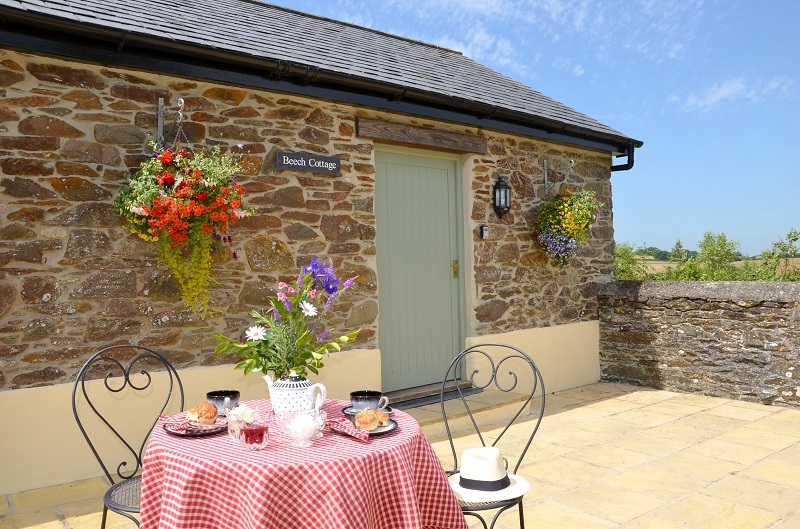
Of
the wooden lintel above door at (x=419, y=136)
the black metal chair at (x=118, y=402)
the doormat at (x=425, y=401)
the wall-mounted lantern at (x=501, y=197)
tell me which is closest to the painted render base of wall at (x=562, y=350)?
the doormat at (x=425, y=401)

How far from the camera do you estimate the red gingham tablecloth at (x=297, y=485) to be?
5.50 feet

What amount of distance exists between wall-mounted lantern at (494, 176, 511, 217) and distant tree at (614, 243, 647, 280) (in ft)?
16.7

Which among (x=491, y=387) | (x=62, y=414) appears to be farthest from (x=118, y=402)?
(x=491, y=387)

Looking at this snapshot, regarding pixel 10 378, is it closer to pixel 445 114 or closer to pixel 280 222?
pixel 280 222

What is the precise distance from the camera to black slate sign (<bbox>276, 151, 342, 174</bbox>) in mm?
4535

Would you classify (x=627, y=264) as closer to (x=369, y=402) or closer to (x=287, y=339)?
(x=369, y=402)

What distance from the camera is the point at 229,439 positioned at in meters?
2.03

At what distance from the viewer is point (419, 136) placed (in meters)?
5.41

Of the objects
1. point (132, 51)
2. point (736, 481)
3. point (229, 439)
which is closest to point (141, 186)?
point (132, 51)

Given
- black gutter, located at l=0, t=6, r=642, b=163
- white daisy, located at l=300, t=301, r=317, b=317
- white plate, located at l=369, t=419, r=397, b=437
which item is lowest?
white plate, located at l=369, t=419, r=397, b=437

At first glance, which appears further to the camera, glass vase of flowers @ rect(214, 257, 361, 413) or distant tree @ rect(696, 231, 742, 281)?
distant tree @ rect(696, 231, 742, 281)

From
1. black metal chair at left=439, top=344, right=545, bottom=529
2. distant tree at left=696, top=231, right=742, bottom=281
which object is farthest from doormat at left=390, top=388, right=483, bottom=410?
distant tree at left=696, top=231, right=742, bottom=281

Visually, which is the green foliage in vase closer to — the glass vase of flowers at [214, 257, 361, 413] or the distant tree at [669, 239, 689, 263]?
the glass vase of flowers at [214, 257, 361, 413]

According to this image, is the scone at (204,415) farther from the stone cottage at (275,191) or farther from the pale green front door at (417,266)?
the pale green front door at (417,266)
